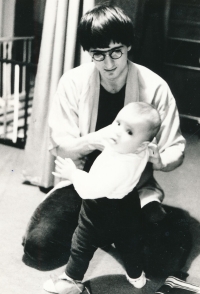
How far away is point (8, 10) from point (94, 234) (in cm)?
234

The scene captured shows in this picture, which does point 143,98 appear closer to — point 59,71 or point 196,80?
point 59,71

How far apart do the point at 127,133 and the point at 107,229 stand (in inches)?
13.7

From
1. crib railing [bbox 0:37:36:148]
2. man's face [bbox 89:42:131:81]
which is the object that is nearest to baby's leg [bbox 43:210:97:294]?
man's face [bbox 89:42:131:81]

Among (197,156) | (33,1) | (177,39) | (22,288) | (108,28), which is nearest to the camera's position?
(108,28)

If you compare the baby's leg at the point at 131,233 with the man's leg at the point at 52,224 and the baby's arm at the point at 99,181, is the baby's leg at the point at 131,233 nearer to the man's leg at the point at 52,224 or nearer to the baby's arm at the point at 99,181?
the baby's arm at the point at 99,181

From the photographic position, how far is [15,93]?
91.4 inches

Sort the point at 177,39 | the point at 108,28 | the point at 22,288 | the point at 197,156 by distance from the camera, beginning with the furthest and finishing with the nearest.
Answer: the point at 177,39 < the point at 197,156 < the point at 22,288 < the point at 108,28

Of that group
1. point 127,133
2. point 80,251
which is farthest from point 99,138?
point 80,251

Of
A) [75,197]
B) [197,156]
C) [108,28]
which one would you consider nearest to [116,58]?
[108,28]

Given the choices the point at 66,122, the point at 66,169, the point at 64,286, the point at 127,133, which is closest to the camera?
the point at 127,133

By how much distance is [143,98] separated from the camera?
4.11 ft

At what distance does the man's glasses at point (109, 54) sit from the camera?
43.8 inches

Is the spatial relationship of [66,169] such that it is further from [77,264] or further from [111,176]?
[77,264]

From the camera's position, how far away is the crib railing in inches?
93.4
